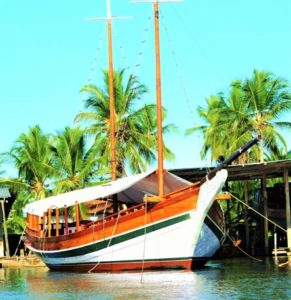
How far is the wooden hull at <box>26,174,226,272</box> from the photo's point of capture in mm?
22219

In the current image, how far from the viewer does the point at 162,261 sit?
22.8m

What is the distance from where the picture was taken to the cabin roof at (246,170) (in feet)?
93.9

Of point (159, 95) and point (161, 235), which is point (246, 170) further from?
point (161, 235)

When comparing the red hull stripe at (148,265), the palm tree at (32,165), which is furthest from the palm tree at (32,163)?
the red hull stripe at (148,265)

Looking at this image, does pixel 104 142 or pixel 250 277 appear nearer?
pixel 250 277

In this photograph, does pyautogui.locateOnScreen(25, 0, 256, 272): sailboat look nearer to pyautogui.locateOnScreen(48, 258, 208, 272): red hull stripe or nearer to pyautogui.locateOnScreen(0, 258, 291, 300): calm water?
pyautogui.locateOnScreen(48, 258, 208, 272): red hull stripe

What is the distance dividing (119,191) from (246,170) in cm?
848

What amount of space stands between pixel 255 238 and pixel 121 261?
1447 centimetres

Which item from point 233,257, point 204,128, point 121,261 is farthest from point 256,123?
point 121,261

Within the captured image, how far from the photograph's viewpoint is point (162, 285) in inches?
722

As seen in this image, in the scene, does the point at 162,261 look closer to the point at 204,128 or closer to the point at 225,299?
the point at 225,299

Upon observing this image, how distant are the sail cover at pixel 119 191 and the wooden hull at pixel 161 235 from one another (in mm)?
994

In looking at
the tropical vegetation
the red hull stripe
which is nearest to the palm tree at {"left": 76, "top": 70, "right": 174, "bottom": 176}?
the tropical vegetation

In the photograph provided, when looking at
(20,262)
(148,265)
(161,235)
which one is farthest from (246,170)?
(20,262)
